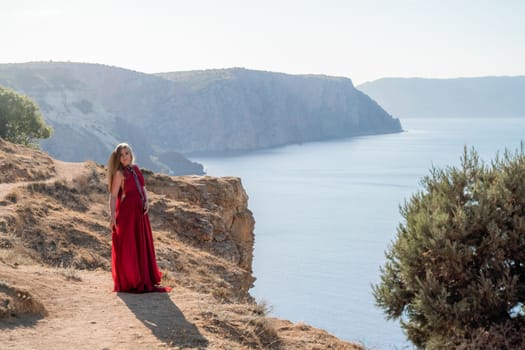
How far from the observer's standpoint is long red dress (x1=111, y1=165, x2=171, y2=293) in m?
8.59

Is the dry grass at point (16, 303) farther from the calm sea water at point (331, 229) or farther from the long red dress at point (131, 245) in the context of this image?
the calm sea water at point (331, 229)

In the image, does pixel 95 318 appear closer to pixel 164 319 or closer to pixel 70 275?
pixel 164 319

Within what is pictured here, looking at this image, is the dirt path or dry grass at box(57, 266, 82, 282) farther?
dry grass at box(57, 266, 82, 282)

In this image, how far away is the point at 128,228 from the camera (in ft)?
28.3

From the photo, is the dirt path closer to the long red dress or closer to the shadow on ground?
the shadow on ground

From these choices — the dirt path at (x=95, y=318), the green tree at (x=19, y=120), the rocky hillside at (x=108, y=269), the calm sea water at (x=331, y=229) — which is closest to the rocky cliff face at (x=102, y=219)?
the rocky hillside at (x=108, y=269)

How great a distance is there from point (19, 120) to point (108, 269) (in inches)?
1368

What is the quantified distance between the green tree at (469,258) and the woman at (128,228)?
3.81 metres

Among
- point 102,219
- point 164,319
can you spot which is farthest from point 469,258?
point 102,219

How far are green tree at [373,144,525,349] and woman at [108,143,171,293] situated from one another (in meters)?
3.81

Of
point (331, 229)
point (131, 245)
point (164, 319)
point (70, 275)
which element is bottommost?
point (331, 229)

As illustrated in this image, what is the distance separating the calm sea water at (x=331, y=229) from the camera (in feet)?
170

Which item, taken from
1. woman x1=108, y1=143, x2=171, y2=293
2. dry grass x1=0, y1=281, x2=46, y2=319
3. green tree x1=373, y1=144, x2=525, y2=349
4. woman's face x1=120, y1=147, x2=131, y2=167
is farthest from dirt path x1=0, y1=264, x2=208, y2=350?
green tree x1=373, y1=144, x2=525, y2=349

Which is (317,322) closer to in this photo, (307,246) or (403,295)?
(307,246)
